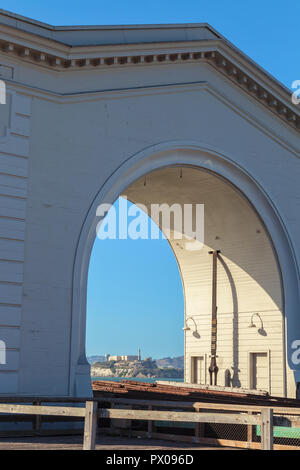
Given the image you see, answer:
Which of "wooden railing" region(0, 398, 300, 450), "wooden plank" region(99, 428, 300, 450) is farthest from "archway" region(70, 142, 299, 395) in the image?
"wooden railing" region(0, 398, 300, 450)

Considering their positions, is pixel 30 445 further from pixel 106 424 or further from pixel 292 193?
pixel 292 193

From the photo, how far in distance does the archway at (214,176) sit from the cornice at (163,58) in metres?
2.64

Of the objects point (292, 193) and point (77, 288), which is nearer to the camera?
point (77, 288)

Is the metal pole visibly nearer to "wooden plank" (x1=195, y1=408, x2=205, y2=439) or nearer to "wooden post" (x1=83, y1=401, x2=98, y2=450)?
"wooden plank" (x1=195, y1=408, x2=205, y2=439)

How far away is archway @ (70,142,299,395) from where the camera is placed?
17797mm

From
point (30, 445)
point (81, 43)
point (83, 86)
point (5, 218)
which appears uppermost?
point (81, 43)

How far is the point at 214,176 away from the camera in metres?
22.4

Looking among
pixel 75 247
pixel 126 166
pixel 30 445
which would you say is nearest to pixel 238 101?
pixel 126 166

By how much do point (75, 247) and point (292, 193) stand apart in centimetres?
928

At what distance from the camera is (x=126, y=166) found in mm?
19484

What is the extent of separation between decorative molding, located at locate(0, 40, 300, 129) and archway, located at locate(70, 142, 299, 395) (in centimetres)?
258

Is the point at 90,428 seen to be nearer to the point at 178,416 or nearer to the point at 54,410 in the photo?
the point at 54,410

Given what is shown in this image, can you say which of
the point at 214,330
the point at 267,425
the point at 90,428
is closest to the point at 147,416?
the point at 90,428
